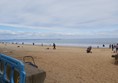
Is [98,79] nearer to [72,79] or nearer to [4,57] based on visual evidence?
[72,79]

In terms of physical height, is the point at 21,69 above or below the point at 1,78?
above

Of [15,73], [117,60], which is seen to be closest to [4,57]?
[15,73]

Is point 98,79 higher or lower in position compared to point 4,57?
lower

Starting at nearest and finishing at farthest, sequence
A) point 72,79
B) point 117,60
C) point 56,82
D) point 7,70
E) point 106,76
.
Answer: point 7,70 < point 56,82 < point 72,79 < point 106,76 < point 117,60

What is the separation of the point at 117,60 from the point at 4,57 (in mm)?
10546

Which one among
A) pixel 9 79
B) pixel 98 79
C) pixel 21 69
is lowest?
pixel 98 79

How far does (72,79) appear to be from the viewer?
948 centimetres

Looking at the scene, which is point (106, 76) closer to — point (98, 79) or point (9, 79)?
point (98, 79)

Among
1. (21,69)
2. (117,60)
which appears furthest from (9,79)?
(117,60)

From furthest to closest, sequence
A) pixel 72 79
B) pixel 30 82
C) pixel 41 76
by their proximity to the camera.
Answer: pixel 72 79 < pixel 41 76 < pixel 30 82

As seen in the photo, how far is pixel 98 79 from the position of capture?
31.9 feet

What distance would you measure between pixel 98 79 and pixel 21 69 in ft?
18.7

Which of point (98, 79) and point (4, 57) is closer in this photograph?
point (4, 57)


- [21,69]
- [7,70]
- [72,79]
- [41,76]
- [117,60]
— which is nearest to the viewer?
[21,69]
